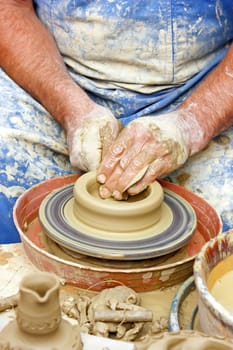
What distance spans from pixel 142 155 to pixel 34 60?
70 centimetres

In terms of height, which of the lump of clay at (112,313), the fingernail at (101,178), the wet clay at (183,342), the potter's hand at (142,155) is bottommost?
the lump of clay at (112,313)

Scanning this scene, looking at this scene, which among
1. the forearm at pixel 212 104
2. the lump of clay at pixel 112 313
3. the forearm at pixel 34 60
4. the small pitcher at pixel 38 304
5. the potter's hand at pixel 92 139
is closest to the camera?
the small pitcher at pixel 38 304

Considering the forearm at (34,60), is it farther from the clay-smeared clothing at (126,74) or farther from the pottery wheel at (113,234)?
the pottery wheel at (113,234)

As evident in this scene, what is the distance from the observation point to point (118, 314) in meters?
1.63

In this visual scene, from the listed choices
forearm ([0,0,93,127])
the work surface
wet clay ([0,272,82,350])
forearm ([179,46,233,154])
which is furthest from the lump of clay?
forearm ([0,0,93,127])

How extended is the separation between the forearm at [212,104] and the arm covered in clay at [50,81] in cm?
29

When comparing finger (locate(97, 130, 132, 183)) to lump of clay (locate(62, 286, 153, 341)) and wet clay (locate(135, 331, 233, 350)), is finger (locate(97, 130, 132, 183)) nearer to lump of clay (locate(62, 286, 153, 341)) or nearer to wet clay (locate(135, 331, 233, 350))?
lump of clay (locate(62, 286, 153, 341))

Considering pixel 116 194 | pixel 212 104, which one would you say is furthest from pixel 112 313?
pixel 212 104

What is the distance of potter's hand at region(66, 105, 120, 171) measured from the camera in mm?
2014

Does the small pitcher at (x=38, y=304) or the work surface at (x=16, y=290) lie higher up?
the small pitcher at (x=38, y=304)

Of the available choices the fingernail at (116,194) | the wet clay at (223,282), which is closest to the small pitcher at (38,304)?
the wet clay at (223,282)

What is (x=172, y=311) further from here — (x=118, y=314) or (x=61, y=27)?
(x=61, y=27)

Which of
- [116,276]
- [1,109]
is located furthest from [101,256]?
[1,109]

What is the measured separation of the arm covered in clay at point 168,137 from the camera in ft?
6.27
